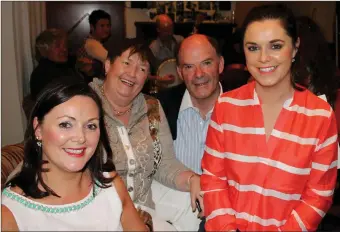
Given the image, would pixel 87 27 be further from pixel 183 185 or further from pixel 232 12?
pixel 183 185

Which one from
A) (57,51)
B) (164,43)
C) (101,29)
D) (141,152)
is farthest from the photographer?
(164,43)

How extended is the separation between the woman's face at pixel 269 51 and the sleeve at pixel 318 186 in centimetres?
23

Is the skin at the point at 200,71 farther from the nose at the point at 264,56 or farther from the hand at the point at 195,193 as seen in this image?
the nose at the point at 264,56

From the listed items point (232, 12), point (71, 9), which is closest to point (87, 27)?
point (71, 9)

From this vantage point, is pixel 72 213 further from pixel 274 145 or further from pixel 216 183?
pixel 274 145

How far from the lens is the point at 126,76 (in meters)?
1.98

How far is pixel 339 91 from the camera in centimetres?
238

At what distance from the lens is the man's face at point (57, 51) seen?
3629 mm

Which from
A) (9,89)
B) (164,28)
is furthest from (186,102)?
(164,28)

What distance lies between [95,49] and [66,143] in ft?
8.96

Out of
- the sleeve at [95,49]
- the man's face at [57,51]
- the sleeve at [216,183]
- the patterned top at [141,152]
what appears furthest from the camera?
the sleeve at [95,49]

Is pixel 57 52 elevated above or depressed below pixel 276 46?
below

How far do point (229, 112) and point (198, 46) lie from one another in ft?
2.30

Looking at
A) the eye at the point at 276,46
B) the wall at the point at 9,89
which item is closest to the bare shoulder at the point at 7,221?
the eye at the point at 276,46
